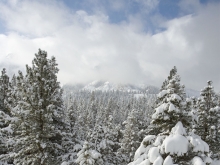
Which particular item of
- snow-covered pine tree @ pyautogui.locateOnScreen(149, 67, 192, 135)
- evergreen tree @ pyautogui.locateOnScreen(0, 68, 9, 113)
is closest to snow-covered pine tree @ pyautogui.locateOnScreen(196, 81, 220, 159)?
snow-covered pine tree @ pyautogui.locateOnScreen(149, 67, 192, 135)

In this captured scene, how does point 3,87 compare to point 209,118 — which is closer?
point 209,118

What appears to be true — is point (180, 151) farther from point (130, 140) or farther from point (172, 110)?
point (130, 140)

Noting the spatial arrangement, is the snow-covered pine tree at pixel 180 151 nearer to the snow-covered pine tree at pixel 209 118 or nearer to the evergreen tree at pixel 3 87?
the snow-covered pine tree at pixel 209 118

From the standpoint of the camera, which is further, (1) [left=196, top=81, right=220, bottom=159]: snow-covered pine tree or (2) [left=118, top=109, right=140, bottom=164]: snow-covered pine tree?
(2) [left=118, top=109, right=140, bottom=164]: snow-covered pine tree

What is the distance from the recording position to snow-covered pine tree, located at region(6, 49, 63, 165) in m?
14.2

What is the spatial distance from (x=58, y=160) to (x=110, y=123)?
11981 millimetres

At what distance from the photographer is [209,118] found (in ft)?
66.3

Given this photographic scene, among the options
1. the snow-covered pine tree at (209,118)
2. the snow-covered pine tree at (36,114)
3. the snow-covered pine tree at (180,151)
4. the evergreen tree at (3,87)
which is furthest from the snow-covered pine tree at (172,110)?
the evergreen tree at (3,87)

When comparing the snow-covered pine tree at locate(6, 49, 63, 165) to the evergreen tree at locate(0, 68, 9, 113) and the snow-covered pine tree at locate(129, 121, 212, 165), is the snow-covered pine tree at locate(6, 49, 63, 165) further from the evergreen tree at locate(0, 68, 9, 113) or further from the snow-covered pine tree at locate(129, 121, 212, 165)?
the snow-covered pine tree at locate(129, 121, 212, 165)

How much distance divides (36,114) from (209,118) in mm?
16295

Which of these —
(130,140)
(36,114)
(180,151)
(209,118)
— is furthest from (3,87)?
(209,118)

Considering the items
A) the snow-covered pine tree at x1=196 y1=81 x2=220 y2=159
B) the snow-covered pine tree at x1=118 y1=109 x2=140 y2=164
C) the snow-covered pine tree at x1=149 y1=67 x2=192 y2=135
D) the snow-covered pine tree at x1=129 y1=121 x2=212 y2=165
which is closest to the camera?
the snow-covered pine tree at x1=129 y1=121 x2=212 y2=165

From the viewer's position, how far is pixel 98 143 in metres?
17.1

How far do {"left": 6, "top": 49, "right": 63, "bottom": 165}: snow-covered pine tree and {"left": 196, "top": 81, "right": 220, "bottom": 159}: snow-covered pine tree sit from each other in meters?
14.1
